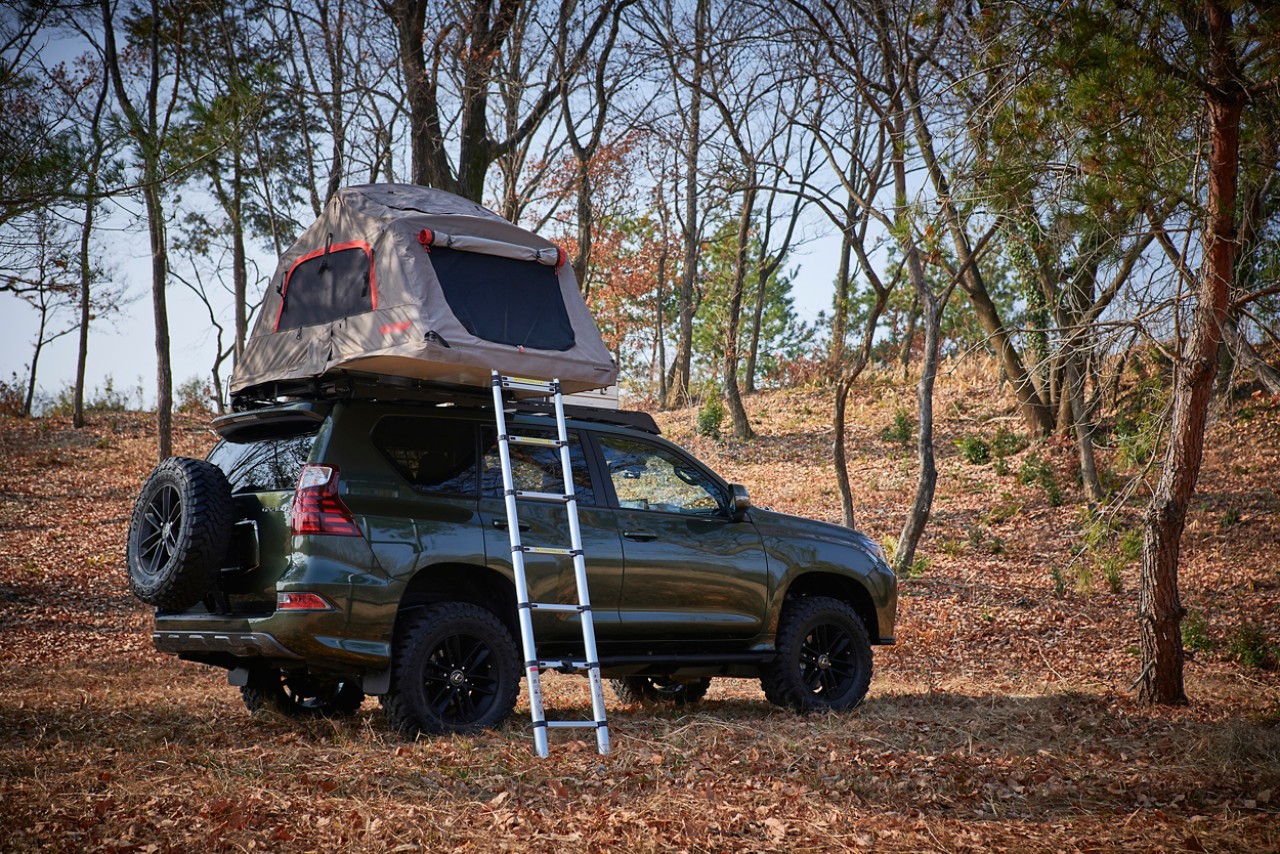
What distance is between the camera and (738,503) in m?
7.20

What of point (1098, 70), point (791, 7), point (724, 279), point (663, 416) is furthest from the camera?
point (724, 279)

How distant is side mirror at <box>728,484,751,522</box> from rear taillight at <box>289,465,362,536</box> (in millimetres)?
2709

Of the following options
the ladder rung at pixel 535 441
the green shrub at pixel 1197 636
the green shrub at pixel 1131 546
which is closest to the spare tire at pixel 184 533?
the ladder rung at pixel 535 441

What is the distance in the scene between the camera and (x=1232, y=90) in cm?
702

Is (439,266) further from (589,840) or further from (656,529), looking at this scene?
(589,840)

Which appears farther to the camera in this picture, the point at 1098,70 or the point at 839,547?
the point at 839,547

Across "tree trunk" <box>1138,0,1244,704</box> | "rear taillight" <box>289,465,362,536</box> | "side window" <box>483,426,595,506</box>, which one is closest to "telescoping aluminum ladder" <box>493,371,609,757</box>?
"side window" <box>483,426,595,506</box>

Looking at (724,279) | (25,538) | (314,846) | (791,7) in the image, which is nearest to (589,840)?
(314,846)

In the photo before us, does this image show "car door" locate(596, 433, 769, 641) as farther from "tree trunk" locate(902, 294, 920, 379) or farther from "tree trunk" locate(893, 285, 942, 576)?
"tree trunk" locate(902, 294, 920, 379)

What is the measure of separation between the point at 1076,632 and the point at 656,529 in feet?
22.3

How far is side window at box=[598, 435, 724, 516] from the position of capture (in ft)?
23.1

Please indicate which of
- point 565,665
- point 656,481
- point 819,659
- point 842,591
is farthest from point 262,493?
point 842,591

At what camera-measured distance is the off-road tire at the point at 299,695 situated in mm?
6820

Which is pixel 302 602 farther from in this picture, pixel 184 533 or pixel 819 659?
pixel 819 659
